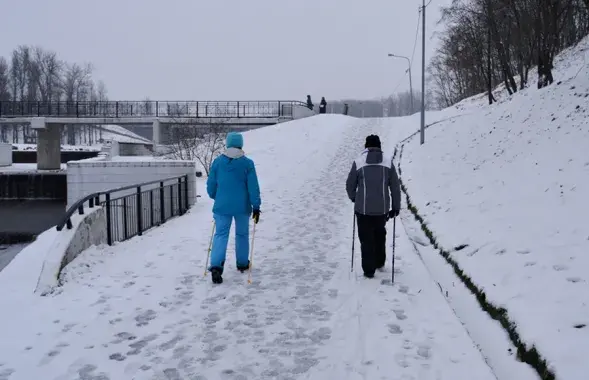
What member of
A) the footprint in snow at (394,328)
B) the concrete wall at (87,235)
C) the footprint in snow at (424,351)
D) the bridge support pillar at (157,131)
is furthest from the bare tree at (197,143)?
the footprint in snow at (424,351)

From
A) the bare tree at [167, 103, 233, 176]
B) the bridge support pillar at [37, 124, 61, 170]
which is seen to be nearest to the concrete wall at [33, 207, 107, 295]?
the bare tree at [167, 103, 233, 176]

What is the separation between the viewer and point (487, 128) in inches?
666

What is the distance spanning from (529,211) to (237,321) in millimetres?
5090

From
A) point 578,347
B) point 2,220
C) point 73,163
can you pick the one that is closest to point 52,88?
point 2,220

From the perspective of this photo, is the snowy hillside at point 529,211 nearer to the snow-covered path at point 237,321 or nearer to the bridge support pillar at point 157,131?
the snow-covered path at point 237,321

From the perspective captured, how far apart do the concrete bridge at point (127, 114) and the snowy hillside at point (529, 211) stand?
23.9 meters

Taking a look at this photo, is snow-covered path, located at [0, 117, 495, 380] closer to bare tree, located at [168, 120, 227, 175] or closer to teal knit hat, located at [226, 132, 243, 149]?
teal knit hat, located at [226, 132, 243, 149]

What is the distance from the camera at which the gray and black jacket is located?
6.70 meters

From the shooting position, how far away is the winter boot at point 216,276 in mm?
6520

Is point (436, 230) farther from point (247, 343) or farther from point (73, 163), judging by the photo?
point (73, 163)

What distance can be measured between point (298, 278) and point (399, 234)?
3.49 meters

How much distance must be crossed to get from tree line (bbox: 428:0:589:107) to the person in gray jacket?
1203 cm

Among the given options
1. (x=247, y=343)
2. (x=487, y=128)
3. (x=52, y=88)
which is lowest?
(x=247, y=343)

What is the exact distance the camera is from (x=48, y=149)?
159 ft
